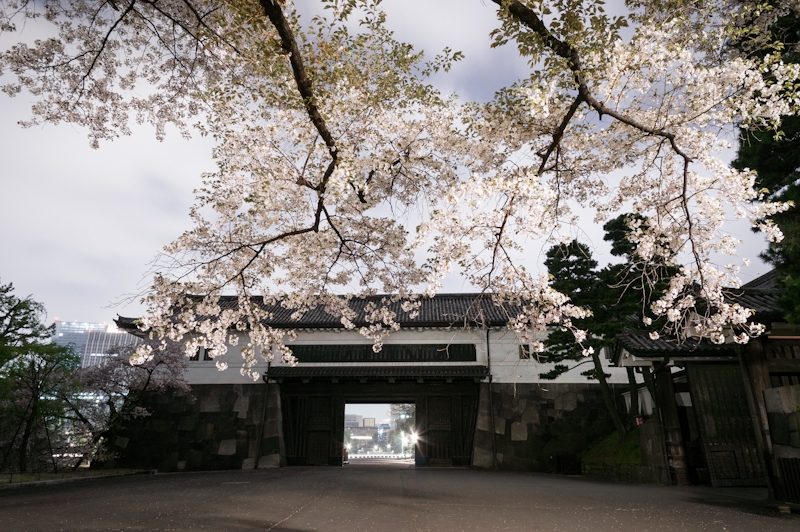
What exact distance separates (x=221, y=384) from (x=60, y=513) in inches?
546

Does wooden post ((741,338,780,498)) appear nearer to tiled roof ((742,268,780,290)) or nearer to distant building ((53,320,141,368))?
tiled roof ((742,268,780,290))

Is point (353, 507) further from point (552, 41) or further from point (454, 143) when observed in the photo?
point (552, 41)

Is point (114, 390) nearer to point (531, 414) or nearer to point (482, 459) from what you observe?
point (482, 459)

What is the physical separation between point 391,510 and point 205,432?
49.5 ft

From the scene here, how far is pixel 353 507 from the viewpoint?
6.38m

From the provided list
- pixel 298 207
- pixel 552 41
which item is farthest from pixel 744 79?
pixel 298 207

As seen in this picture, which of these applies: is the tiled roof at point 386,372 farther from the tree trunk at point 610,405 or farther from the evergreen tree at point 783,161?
the evergreen tree at point 783,161

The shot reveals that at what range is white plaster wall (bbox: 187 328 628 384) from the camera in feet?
60.4

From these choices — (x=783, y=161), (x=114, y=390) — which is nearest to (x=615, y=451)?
(x=783, y=161)

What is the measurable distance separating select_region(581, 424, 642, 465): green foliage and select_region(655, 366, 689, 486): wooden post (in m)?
1.65

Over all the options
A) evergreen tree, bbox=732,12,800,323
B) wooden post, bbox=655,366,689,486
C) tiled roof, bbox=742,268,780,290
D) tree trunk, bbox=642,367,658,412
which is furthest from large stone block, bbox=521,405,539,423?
evergreen tree, bbox=732,12,800,323

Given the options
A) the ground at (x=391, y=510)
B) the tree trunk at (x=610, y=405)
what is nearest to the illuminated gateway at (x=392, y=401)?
the tree trunk at (x=610, y=405)

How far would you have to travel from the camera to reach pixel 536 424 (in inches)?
705

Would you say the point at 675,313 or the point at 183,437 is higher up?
the point at 675,313
